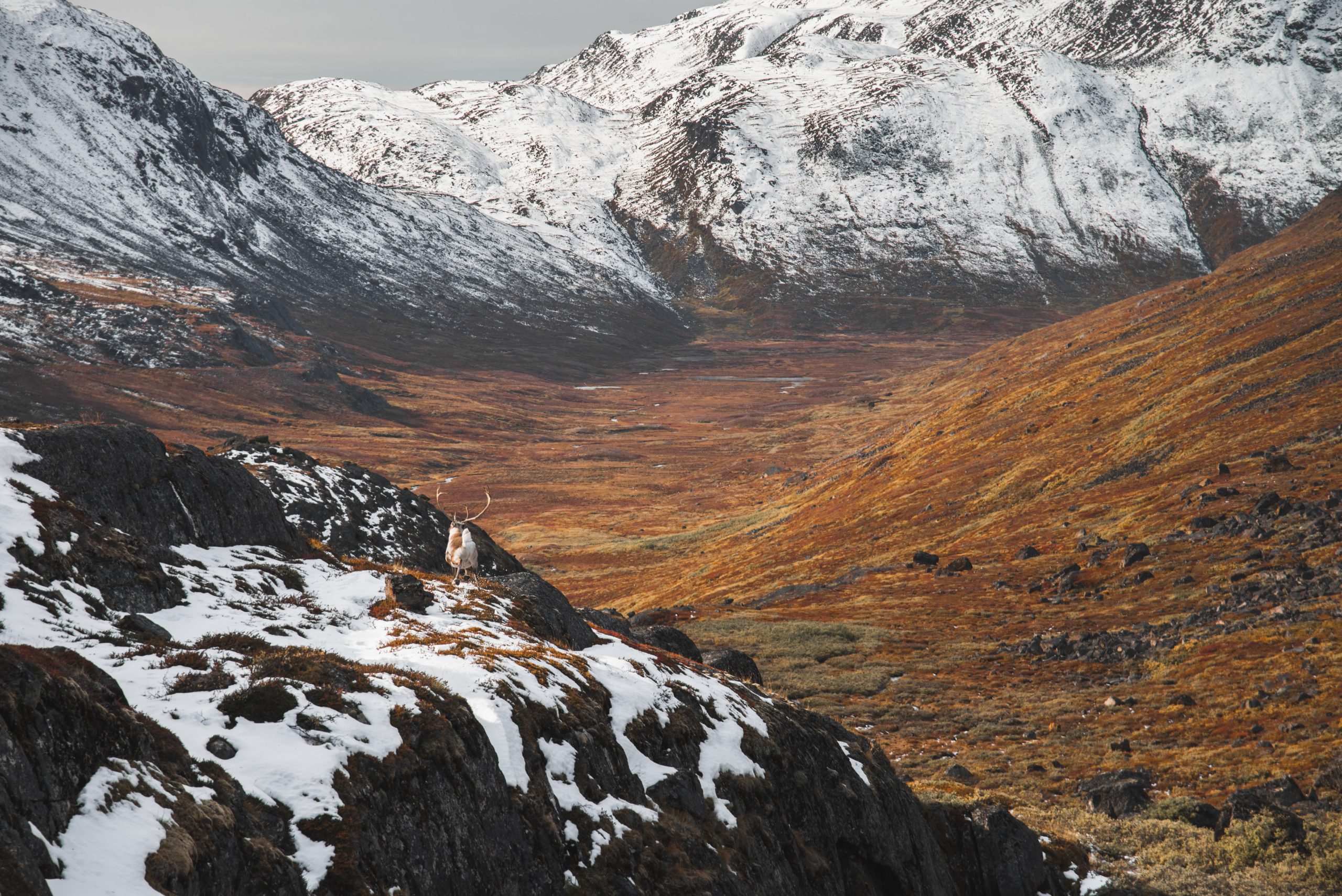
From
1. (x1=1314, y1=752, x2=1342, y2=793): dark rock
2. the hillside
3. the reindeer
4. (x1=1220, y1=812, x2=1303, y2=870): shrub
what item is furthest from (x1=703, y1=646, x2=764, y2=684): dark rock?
(x1=1314, y1=752, x2=1342, y2=793): dark rock

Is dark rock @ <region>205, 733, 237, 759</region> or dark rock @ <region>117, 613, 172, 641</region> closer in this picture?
dark rock @ <region>205, 733, 237, 759</region>

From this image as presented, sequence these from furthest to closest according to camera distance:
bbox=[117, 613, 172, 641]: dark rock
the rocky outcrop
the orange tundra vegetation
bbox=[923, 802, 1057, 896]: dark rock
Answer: the rocky outcrop
the orange tundra vegetation
bbox=[923, 802, 1057, 896]: dark rock
bbox=[117, 613, 172, 641]: dark rock

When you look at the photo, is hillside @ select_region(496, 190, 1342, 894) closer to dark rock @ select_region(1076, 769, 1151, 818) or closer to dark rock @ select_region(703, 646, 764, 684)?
dark rock @ select_region(1076, 769, 1151, 818)

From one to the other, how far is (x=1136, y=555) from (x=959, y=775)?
3419cm

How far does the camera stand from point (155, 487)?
→ 24.3 meters

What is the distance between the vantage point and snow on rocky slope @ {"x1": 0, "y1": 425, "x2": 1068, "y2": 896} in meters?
10.1

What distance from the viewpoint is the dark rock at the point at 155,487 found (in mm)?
22219

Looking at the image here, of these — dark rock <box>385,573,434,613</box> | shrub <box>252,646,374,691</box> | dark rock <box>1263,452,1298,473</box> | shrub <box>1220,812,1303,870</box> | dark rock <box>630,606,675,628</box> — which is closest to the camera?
shrub <box>252,646,374,691</box>

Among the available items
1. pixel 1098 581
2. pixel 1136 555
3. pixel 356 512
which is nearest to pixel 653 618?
pixel 356 512

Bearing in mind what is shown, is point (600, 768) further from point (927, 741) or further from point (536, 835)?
point (927, 741)

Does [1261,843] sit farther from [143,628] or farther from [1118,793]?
[143,628]

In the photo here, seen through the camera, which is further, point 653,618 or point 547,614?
point 653,618

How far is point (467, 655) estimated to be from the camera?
58.2ft

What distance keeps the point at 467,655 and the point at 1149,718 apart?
3916 centimetres
